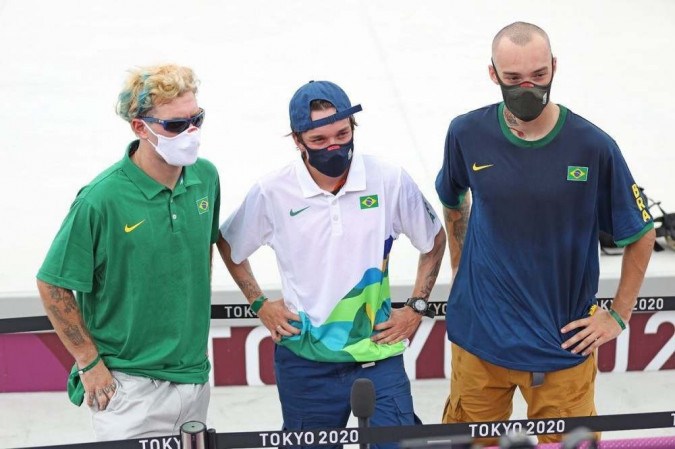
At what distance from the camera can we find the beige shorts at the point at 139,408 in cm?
325

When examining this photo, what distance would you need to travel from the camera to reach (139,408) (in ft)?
10.7

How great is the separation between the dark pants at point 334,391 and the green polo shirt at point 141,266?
0.34 metres

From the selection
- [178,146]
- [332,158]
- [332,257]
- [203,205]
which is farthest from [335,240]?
[178,146]

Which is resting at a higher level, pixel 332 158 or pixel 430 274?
pixel 332 158

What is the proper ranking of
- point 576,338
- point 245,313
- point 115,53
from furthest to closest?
point 115,53 < point 245,313 < point 576,338

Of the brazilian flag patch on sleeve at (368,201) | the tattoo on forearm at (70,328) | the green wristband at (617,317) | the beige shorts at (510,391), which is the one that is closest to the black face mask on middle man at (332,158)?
the brazilian flag patch on sleeve at (368,201)

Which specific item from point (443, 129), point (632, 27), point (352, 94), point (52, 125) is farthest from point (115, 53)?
point (632, 27)

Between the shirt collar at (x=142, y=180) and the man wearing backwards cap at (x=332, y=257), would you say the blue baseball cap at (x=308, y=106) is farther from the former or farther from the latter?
the shirt collar at (x=142, y=180)

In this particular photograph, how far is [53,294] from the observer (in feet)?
10.1

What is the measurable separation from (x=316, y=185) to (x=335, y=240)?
19 cm

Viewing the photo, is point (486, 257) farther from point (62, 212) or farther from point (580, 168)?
point (62, 212)

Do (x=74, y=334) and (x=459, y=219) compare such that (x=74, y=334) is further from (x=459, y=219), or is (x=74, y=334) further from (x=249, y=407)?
(x=249, y=407)

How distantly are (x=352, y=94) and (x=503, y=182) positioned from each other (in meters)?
4.90

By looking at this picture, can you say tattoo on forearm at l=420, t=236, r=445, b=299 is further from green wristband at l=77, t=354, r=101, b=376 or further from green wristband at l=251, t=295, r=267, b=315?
green wristband at l=77, t=354, r=101, b=376
